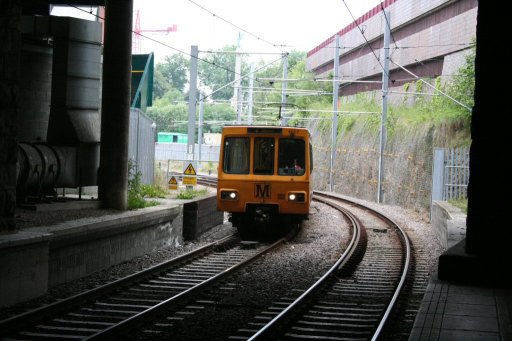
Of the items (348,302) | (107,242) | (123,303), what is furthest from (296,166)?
(123,303)

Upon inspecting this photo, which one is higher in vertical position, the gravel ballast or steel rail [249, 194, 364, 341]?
steel rail [249, 194, 364, 341]

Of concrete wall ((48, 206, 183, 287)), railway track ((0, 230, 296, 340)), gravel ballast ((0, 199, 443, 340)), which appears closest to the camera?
railway track ((0, 230, 296, 340))

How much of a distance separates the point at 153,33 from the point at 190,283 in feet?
411

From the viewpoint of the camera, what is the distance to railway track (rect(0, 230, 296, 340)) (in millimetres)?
7570

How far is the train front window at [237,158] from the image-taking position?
17281 mm

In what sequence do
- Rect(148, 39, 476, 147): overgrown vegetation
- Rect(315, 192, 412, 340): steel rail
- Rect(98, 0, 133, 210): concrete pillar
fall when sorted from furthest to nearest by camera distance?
Rect(148, 39, 476, 147): overgrown vegetation, Rect(98, 0, 133, 210): concrete pillar, Rect(315, 192, 412, 340): steel rail

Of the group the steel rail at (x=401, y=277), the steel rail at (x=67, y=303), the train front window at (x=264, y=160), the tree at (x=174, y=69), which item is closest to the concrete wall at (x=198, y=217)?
the train front window at (x=264, y=160)

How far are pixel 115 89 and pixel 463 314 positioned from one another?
9367mm

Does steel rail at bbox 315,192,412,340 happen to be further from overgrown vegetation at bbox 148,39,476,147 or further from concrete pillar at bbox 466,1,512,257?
overgrown vegetation at bbox 148,39,476,147

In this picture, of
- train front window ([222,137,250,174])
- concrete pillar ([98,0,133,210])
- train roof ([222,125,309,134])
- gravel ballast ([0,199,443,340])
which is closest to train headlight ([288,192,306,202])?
gravel ballast ([0,199,443,340])

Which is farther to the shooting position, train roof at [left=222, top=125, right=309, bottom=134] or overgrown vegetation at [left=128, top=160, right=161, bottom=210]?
train roof at [left=222, top=125, right=309, bottom=134]

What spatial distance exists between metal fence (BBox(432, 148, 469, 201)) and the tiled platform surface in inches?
530

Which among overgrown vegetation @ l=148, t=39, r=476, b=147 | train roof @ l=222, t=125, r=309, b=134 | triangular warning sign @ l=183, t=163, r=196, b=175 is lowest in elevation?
triangular warning sign @ l=183, t=163, r=196, b=175

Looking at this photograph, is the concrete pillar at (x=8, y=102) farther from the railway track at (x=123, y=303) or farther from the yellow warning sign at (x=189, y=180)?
the yellow warning sign at (x=189, y=180)
